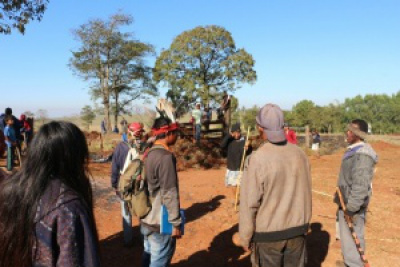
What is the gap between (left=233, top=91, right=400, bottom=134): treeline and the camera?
39312 mm

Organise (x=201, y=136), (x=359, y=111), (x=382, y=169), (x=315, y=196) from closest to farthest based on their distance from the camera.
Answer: (x=315, y=196) → (x=382, y=169) → (x=201, y=136) → (x=359, y=111)

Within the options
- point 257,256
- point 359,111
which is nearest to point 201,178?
point 257,256

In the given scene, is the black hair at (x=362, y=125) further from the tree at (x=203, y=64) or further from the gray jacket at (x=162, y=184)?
the tree at (x=203, y=64)

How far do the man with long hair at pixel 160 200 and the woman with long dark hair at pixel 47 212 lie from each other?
59.7 inches

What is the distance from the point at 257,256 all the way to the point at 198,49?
1755 centimetres

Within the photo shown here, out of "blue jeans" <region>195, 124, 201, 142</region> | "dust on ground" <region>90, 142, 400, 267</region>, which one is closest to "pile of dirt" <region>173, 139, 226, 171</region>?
"blue jeans" <region>195, 124, 201, 142</region>

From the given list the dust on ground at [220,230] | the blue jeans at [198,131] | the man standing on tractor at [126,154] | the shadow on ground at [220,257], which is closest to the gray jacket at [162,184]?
the man standing on tractor at [126,154]

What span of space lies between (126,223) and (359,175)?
3256 millimetres

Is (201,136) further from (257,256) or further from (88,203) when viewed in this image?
(88,203)

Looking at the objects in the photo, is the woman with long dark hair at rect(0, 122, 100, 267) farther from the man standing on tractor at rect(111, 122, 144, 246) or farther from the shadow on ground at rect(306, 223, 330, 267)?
the shadow on ground at rect(306, 223, 330, 267)

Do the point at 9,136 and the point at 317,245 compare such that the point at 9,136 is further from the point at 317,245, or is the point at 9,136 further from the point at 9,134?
the point at 317,245

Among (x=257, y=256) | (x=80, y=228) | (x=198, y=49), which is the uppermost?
(x=198, y=49)

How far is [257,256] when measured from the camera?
288 centimetres

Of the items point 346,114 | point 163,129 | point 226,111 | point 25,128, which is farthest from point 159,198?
point 346,114
